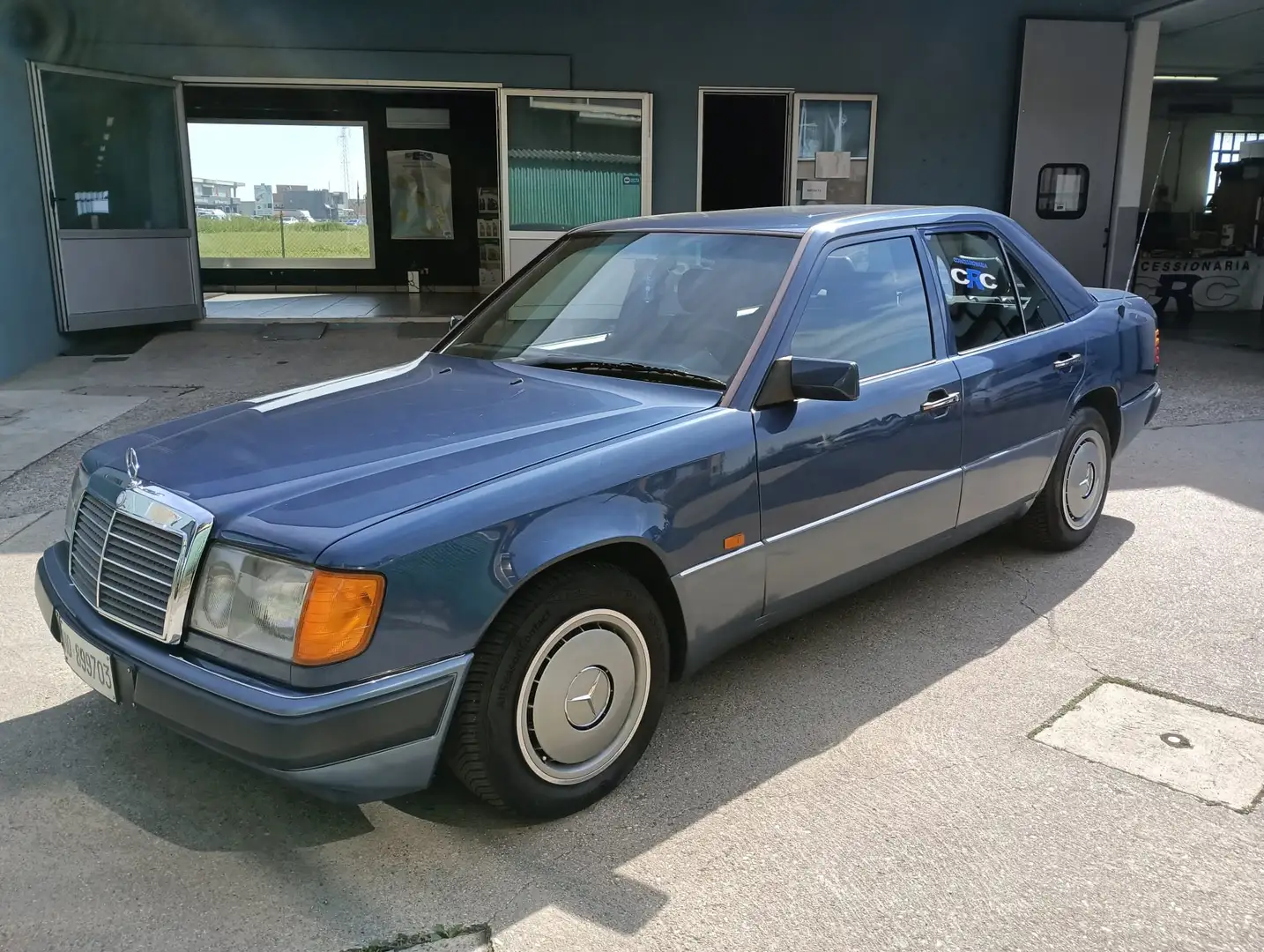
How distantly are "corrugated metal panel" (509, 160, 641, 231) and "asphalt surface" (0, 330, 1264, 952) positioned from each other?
7789mm

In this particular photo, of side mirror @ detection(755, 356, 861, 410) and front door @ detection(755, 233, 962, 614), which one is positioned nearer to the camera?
side mirror @ detection(755, 356, 861, 410)

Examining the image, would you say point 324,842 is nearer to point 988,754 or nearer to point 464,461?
point 464,461

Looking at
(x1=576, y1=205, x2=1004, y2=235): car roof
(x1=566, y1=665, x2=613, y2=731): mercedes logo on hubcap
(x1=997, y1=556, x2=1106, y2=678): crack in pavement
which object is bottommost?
(x1=997, y1=556, x2=1106, y2=678): crack in pavement

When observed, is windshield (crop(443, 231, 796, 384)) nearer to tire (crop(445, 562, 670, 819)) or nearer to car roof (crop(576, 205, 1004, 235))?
car roof (crop(576, 205, 1004, 235))

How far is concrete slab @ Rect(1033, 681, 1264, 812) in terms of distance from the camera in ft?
9.98

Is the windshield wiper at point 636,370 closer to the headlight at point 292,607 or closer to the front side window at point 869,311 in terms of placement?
the front side window at point 869,311

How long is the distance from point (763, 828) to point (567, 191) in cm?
928

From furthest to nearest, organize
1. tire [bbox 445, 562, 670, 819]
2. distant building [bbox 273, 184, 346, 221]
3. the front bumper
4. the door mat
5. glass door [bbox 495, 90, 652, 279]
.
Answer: distant building [bbox 273, 184, 346, 221], the door mat, glass door [bbox 495, 90, 652, 279], tire [bbox 445, 562, 670, 819], the front bumper

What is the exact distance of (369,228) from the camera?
16.8m

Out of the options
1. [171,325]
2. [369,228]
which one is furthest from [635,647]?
[369,228]

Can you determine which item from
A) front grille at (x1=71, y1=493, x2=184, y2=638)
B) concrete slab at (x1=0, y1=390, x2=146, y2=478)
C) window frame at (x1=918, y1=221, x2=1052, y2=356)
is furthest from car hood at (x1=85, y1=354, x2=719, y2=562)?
concrete slab at (x1=0, y1=390, x2=146, y2=478)

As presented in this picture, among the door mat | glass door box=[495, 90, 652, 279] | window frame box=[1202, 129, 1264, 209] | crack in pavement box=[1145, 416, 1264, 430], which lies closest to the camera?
crack in pavement box=[1145, 416, 1264, 430]

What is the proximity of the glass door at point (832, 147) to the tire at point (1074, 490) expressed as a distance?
7.00 meters

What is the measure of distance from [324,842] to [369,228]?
15262 mm
